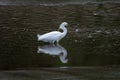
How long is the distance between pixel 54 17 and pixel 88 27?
4.47 m

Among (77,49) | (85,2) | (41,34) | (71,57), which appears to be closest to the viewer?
(71,57)

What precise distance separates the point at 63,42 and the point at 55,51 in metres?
2.03

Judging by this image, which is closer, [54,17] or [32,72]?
[32,72]

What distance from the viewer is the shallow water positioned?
1514 centimetres

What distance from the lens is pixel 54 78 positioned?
12180 millimetres

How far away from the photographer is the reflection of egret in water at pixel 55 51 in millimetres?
16530

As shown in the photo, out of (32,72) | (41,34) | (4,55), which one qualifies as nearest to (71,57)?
(4,55)

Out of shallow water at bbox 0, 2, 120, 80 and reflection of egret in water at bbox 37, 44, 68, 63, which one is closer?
shallow water at bbox 0, 2, 120, 80

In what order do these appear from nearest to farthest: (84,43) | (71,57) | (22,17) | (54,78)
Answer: (54,78)
(71,57)
(84,43)
(22,17)

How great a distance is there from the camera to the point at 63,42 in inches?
770

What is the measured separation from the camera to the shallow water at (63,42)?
15.1 meters

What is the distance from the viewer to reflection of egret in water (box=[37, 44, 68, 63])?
54.2 feet

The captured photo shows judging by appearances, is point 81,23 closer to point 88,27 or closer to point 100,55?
point 88,27

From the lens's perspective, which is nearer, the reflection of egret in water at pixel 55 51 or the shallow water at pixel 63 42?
the shallow water at pixel 63 42
